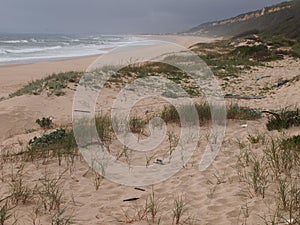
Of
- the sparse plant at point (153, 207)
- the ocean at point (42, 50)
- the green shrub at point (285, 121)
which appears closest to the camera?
the sparse plant at point (153, 207)

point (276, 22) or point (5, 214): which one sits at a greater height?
point (276, 22)

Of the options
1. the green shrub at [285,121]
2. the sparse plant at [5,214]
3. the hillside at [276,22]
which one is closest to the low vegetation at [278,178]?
the green shrub at [285,121]

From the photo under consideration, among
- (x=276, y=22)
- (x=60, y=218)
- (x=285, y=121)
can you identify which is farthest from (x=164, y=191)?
(x=276, y=22)

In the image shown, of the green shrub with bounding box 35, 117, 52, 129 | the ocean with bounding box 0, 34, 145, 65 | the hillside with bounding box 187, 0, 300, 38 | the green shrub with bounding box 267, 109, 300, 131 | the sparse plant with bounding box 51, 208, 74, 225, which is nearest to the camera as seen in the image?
the sparse plant with bounding box 51, 208, 74, 225

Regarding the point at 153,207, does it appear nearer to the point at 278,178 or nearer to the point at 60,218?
the point at 60,218

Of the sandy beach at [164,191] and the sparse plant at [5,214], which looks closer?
the sparse plant at [5,214]

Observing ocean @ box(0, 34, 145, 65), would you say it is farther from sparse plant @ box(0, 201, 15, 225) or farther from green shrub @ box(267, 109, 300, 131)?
sparse plant @ box(0, 201, 15, 225)

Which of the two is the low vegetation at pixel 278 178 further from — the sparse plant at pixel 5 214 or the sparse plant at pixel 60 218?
the sparse plant at pixel 5 214

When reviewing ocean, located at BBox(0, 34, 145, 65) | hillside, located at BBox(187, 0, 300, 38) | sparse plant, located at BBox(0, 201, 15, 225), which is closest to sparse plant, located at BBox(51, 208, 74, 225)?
sparse plant, located at BBox(0, 201, 15, 225)

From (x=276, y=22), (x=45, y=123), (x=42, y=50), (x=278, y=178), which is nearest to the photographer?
(x=278, y=178)

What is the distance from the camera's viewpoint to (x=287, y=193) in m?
2.74

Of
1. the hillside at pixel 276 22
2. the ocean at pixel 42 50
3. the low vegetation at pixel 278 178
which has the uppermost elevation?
the hillside at pixel 276 22

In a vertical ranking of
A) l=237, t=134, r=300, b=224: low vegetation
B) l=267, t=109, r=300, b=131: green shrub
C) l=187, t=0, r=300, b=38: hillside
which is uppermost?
l=187, t=0, r=300, b=38: hillside

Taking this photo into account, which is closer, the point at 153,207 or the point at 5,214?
the point at 5,214
